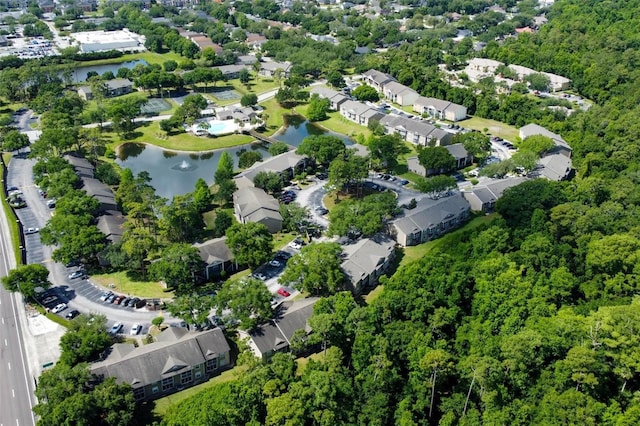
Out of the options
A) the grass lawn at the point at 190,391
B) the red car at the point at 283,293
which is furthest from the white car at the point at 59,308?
the red car at the point at 283,293

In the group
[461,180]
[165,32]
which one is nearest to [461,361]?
[461,180]

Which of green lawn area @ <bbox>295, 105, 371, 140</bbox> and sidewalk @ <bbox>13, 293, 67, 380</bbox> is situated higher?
sidewalk @ <bbox>13, 293, 67, 380</bbox>

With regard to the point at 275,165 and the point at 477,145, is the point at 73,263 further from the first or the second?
the point at 477,145

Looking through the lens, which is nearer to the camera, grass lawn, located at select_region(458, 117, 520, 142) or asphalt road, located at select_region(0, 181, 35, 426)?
asphalt road, located at select_region(0, 181, 35, 426)

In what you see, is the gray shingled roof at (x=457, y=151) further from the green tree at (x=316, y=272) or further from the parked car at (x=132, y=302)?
the parked car at (x=132, y=302)

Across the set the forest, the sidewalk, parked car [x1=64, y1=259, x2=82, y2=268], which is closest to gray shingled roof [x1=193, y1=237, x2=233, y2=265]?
parked car [x1=64, y1=259, x2=82, y2=268]

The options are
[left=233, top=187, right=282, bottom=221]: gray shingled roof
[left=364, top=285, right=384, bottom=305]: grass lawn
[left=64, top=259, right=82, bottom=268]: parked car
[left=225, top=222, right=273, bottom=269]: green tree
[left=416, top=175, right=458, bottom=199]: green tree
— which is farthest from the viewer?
[left=416, top=175, right=458, bottom=199]: green tree

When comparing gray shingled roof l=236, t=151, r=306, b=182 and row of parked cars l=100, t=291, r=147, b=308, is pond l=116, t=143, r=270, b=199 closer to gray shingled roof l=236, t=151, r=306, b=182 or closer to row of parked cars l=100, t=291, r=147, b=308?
gray shingled roof l=236, t=151, r=306, b=182
